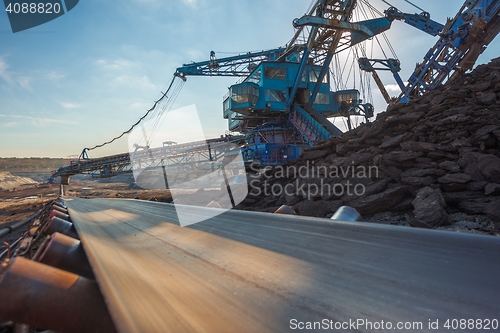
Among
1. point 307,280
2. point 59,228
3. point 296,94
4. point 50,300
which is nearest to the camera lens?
point 50,300

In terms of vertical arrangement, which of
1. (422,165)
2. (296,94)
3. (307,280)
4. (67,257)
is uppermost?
(296,94)

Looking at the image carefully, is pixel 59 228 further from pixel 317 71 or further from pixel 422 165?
pixel 317 71

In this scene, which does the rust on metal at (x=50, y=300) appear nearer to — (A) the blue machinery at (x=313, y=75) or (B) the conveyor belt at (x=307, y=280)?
(B) the conveyor belt at (x=307, y=280)

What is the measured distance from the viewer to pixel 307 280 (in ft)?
2.17

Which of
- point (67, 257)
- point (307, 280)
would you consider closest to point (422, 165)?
point (307, 280)

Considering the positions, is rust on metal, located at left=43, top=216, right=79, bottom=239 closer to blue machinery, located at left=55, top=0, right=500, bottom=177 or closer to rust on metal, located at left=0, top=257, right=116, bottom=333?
rust on metal, located at left=0, top=257, right=116, bottom=333

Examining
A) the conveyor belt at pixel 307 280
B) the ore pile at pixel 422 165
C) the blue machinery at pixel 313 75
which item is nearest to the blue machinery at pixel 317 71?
the blue machinery at pixel 313 75

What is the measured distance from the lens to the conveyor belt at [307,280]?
494 millimetres

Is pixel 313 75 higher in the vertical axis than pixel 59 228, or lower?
higher

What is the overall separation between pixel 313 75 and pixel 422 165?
13.4 meters

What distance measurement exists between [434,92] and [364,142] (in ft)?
6.88

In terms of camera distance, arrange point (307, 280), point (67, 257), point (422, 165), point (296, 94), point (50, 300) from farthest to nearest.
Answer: point (296, 94), point (422, 165), point (67, 257), point (307, 280), point (50, 300)

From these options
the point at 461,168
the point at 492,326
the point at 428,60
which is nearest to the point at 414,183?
the point at 461,168

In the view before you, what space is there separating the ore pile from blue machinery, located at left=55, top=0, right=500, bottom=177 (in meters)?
4.61
